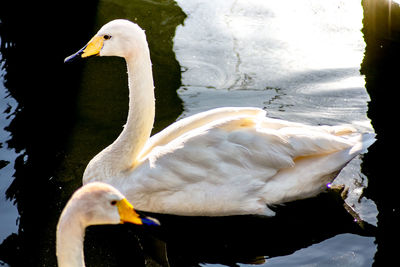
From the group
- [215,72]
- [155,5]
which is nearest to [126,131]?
[215,72]

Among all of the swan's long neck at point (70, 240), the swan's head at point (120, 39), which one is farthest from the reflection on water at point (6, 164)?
the swan's long neck at point (70, 240)

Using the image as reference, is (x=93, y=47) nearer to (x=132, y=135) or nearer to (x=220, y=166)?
(x=132, y=135)

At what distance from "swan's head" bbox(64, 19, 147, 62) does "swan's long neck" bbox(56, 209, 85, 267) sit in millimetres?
2132

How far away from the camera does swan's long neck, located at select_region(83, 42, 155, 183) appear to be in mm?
5641

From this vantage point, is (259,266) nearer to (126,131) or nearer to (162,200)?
(162,200)

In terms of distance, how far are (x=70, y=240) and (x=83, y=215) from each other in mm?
152

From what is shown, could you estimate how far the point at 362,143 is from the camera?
5.63 metres

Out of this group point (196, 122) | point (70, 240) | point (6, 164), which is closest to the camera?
point (70, 240)

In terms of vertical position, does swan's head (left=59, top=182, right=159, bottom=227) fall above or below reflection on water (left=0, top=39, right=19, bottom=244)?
above

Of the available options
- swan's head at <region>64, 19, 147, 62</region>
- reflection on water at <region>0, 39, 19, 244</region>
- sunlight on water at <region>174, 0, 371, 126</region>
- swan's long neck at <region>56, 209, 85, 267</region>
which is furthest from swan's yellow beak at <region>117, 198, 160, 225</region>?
sunlight on water at <region>174, 0, 371, 126</region>

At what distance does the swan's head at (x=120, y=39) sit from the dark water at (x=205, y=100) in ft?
3.91

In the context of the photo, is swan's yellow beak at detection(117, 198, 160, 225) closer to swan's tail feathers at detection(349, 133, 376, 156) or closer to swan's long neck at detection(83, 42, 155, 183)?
swan's long neck at detection(83, 42, 155, 183)

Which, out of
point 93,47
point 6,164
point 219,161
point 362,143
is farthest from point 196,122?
point 6,164

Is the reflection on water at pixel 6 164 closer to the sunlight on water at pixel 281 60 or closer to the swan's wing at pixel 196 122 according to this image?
the swan's wing at pixel 196 122
